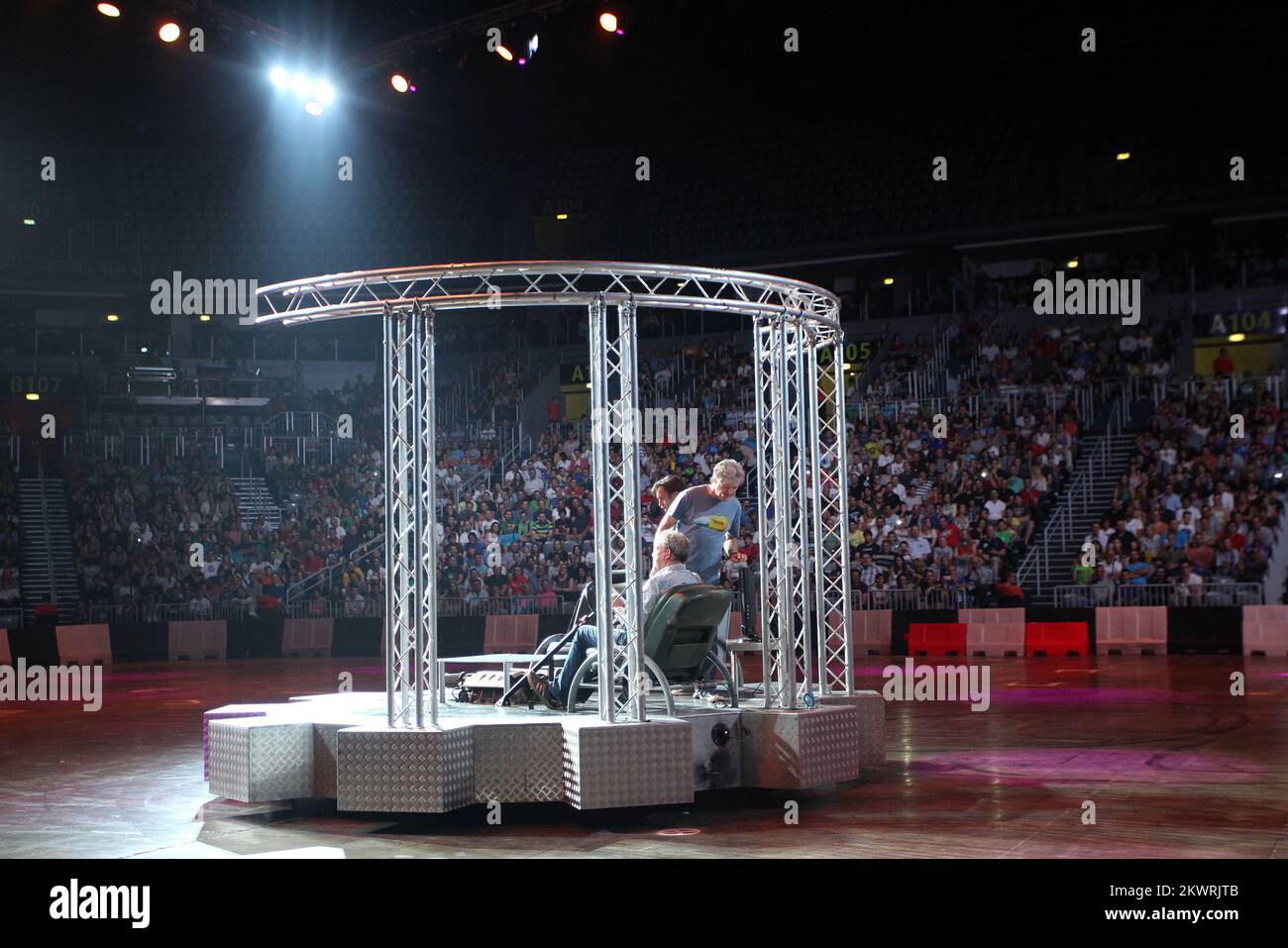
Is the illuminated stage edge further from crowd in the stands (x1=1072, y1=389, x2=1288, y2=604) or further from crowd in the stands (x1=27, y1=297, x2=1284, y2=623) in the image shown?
crowd in the stands (x1=1072, y1=389, x2=1288, y2=604)

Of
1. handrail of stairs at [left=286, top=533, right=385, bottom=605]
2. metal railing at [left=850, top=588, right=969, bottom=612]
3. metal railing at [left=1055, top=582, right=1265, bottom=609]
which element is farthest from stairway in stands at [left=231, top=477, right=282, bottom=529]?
metal railing at [left=1055, top=582, right=1265, bottom=609]

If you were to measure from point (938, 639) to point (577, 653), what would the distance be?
1424cm

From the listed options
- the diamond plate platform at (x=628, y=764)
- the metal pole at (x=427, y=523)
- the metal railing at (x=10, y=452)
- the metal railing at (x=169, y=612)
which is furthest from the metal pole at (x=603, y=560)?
the metal railing at (x=10, y=452)

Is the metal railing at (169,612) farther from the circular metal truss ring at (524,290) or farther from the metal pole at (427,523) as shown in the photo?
the metal pole at (427,523)

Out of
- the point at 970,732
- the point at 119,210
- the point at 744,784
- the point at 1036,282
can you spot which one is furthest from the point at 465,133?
the point at 744,784

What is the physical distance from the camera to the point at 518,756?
843cm

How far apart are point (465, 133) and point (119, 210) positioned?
27.9ft

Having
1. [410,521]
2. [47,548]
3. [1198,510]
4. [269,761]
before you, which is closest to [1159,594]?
[1198,510]

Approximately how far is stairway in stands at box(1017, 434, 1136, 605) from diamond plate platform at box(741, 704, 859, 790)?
47.9 feet

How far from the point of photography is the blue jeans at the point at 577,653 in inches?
360

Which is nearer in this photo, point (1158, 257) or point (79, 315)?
point (1158, 257)

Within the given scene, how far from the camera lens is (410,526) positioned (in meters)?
8.56

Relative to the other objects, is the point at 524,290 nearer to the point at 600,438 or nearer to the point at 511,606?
the point at 600,438

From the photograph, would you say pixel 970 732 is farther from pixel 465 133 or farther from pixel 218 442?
pixel 465 133
